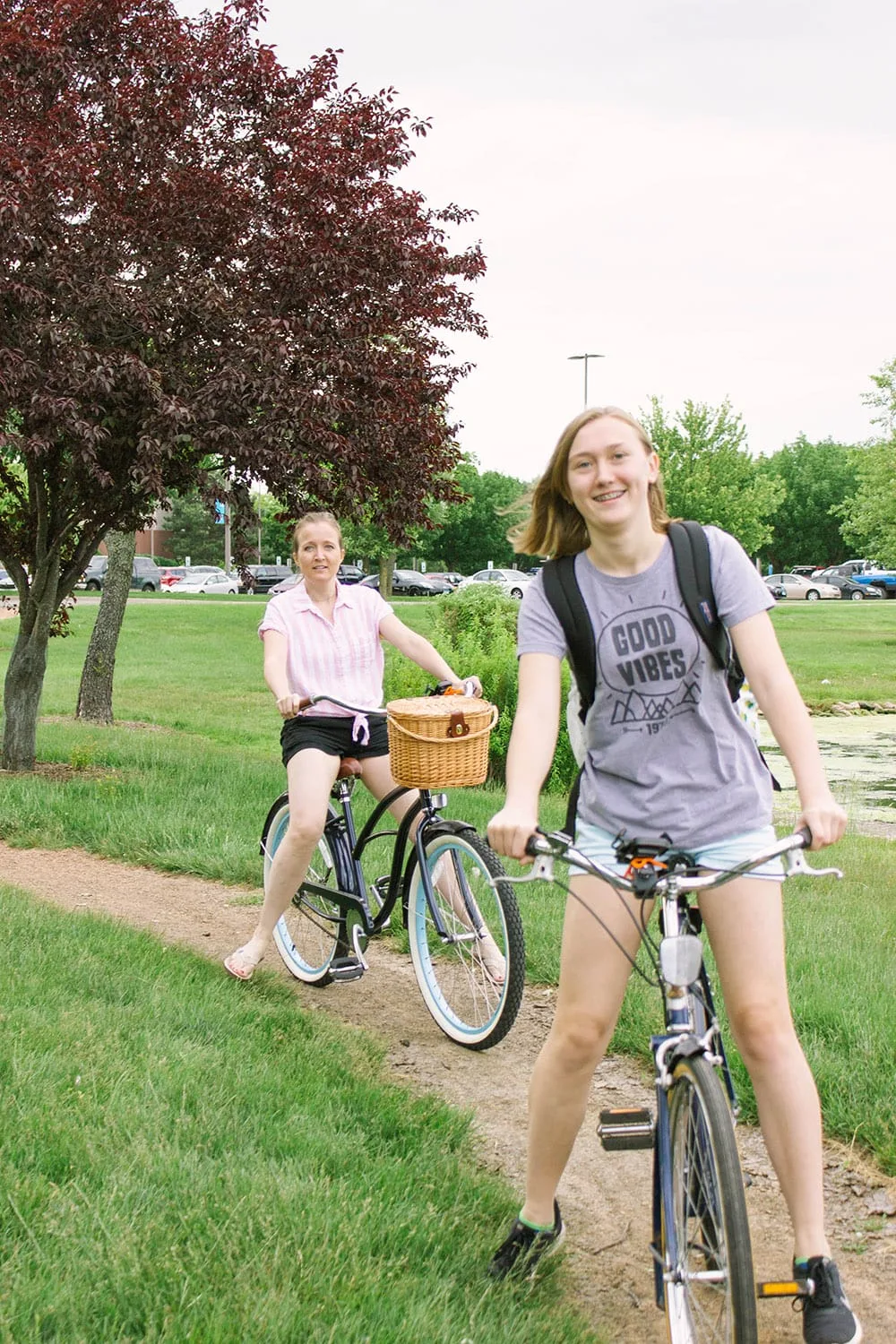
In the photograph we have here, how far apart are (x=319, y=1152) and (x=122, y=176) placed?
7652mm

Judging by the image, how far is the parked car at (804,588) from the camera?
64.6 meters

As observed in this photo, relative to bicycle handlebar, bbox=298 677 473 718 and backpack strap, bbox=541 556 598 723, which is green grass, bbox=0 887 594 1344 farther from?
backpack strap, bbox=541 556 598 723

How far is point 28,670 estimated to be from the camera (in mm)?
10898

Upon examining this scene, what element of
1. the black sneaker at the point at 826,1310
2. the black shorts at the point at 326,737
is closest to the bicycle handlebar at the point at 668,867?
the black sneaker at the point at 826,1310

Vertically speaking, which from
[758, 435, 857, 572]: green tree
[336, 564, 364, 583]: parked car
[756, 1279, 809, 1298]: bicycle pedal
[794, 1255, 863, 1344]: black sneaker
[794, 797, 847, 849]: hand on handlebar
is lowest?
[794, 1255, 863, 1344]: black sneaker

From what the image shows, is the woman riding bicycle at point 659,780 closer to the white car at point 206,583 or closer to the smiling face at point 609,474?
the smiling face at point 609,474

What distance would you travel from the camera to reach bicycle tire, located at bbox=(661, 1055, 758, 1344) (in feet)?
8.30

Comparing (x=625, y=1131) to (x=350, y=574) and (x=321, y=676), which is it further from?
(x=350, y=574)

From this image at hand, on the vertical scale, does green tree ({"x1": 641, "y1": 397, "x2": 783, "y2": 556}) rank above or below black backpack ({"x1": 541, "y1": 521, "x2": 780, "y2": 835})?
above

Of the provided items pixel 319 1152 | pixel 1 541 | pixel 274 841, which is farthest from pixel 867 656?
pixel 319 1152

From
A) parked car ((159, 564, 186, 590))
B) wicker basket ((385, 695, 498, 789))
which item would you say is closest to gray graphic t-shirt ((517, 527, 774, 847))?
wicker basket ((385, 695, 498, 789))

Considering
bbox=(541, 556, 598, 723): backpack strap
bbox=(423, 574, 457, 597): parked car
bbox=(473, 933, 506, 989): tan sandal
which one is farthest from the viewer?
bbox=(423, 574, 457, 597): parked car

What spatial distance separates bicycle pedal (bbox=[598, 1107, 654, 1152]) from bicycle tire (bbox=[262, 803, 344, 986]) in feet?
8.77

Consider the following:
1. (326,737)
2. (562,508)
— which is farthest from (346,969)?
(562,508)
